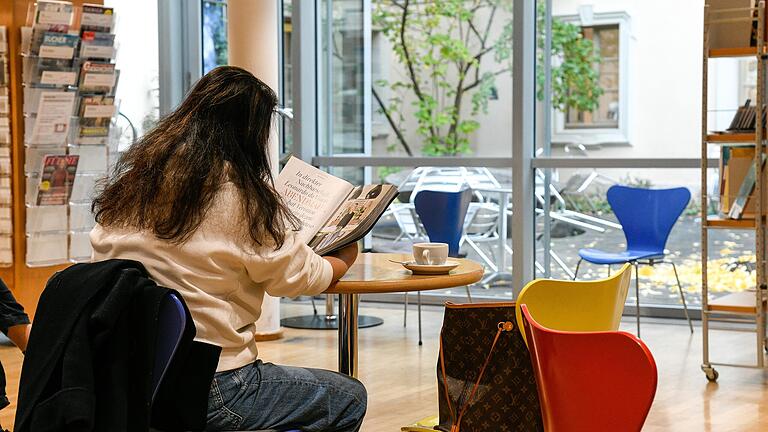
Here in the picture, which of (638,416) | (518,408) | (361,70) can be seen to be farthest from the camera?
(361,70)

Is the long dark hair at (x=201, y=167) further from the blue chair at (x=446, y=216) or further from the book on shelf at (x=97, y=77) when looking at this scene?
the book on shelf at (x=97, y=77)

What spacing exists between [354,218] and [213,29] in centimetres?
549

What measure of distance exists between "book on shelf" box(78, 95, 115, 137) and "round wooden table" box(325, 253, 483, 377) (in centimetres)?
→ 324


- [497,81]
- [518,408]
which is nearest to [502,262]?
[497,81]

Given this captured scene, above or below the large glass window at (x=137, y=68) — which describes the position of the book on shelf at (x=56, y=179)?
below

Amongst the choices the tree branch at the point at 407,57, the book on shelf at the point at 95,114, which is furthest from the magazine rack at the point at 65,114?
the tree branch at the point at 407,57

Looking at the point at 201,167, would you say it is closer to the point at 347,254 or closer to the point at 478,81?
the point at 347,254

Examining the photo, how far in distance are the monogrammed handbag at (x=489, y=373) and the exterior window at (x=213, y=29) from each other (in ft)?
16.7

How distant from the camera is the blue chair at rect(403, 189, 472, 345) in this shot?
6.01 m

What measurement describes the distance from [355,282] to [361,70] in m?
4.94

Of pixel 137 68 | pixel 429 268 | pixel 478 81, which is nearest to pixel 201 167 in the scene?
pixel 429 268

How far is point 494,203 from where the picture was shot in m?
6.93

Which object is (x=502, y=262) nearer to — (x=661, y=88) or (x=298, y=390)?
(x=661, y=88)

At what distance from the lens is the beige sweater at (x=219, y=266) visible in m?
2.24
